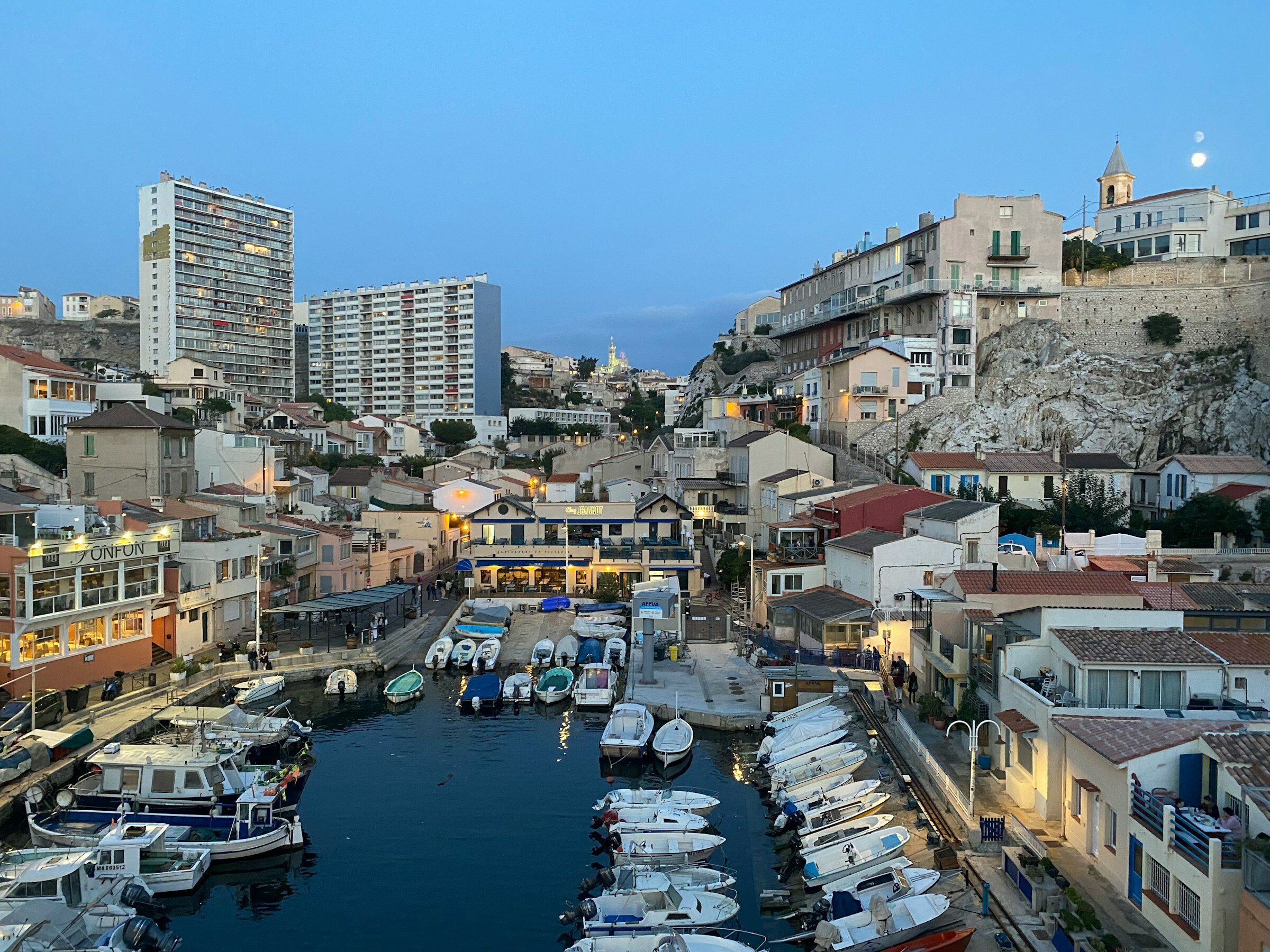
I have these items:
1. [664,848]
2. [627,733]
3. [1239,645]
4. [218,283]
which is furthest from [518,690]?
[218,283]

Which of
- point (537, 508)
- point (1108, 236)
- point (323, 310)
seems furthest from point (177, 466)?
point (323, 310)

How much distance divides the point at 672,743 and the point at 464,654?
12562 mm

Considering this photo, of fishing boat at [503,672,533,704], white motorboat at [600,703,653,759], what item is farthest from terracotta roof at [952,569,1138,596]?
fishing boat at [503,672,533,704]

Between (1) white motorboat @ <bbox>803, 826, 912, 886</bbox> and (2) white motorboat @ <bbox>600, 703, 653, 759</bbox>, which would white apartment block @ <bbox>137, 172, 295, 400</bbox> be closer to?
(2) white motorboat @ <bbox>600, 703, 653, 759</bbox>

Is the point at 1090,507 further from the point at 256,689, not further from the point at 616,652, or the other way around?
the point at 256,689

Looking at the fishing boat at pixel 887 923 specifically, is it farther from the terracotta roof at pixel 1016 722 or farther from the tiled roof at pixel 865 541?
the tiled roof at pixel 865 541

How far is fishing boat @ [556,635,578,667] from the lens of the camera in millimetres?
36844

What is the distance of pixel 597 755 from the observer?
1107 inches

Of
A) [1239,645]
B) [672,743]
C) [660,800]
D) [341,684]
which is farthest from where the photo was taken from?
[341,684]

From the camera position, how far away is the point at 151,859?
66.5ft

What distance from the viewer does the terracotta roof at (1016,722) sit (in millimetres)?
19312

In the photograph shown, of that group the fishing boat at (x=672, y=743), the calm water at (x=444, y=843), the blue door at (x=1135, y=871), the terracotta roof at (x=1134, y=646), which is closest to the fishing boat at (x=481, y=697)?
the calm water at (x=444, y=843)

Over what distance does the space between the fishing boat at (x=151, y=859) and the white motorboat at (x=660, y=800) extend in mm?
8679

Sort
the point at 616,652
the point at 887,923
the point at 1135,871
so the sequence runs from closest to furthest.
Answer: the point at 1135,871, the point at 887,923, the point at 616,652
